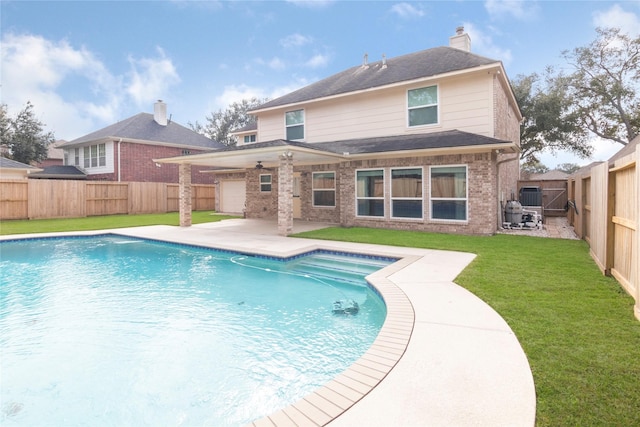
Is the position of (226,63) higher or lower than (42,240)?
higher

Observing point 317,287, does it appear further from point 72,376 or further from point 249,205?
point 249,205

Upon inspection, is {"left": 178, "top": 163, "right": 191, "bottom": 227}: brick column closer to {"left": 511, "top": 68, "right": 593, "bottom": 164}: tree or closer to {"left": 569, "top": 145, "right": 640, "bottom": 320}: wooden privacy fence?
{"left": 569, "top": 145, "right": 640, "bottom": 320}: wooden privacy fence

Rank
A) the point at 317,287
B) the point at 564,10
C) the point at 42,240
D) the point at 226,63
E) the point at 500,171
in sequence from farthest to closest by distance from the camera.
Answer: the point at 226,63, the point at 564,10, the point at 500,171, the point at 42,240, the point at 317,287

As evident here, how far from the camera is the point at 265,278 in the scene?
300 inches

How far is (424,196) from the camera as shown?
474 inches

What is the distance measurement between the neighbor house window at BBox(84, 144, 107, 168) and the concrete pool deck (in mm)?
26037

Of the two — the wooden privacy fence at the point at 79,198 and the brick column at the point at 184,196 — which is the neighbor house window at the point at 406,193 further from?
the wooden privacy fence at the point at 79,198

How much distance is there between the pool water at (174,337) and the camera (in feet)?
10.8

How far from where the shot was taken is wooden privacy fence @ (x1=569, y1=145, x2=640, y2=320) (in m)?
4.46

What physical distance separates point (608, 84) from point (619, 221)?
81.5ft

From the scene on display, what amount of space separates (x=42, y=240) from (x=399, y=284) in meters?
12.6

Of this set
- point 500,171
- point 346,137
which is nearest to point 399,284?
point 500,171

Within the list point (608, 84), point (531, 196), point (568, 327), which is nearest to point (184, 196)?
point (568, 327)

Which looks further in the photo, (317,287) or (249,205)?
(249,205)
